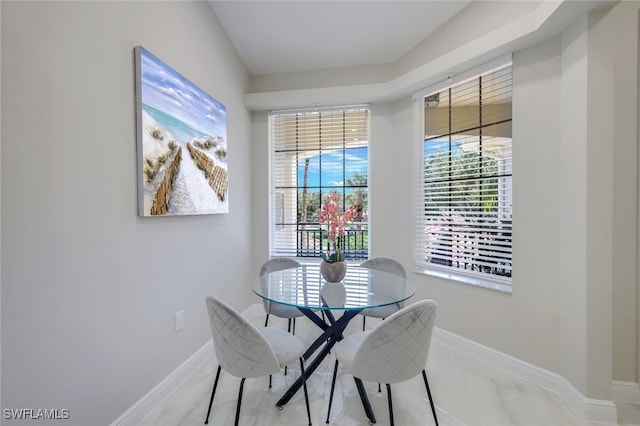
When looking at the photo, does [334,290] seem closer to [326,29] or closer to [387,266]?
[387,266]

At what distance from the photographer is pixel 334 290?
1.86m

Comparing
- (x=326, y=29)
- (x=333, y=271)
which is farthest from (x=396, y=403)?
(x=326, y=29)

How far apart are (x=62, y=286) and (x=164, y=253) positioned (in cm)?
66

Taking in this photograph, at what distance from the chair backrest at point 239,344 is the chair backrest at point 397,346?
474mm

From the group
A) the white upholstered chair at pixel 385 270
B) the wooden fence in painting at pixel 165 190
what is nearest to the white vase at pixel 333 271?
the white upholstered chair at pixel 385 270

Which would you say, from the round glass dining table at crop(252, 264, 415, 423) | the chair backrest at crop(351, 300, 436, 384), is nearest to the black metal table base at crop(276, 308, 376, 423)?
the round glass dining table at crop(252, 264, 415, 423)

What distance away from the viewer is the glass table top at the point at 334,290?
161 centimetres

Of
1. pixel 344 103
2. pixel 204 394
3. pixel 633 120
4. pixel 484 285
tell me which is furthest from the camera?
pixel 344 103

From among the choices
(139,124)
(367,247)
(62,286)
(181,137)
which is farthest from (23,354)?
(367,247)

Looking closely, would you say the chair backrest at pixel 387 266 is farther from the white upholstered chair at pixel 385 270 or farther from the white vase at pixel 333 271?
the white vase at pixel 333 271

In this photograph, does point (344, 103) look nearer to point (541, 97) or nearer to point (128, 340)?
point (541, 97)

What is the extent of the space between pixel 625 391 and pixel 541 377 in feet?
1.46

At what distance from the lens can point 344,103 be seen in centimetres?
321

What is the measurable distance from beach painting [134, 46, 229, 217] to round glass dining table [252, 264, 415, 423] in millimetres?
852
